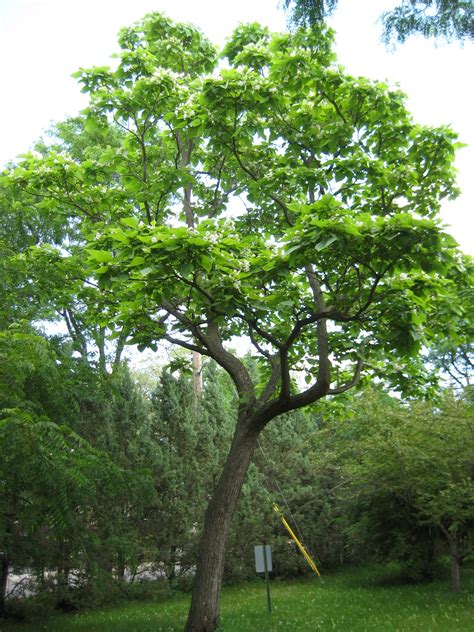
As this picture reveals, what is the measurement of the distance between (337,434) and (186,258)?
468 inches

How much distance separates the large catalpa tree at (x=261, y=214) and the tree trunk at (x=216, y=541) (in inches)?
0.8

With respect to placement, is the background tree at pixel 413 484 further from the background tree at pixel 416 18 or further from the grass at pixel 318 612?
the background tree at pixel 416 18

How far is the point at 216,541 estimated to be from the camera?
7.44 meters

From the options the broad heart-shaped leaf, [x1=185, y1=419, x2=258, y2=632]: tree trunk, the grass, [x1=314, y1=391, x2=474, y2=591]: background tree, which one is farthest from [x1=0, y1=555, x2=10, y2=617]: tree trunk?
the broad heart-shaped leaf

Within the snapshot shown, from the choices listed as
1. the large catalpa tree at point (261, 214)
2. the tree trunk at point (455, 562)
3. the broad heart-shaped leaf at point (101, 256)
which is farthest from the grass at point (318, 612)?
the broad heart-shaped leaf at point (101, 256)

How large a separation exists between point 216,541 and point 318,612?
11.8 ft

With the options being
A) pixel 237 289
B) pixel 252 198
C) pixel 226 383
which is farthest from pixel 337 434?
pixel 237 289

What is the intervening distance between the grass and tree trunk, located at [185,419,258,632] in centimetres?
47

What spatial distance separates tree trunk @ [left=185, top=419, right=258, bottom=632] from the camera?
23.6ft

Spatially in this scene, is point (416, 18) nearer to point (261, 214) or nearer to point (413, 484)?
point (261, 214)

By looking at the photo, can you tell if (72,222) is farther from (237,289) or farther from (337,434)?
(237,289)

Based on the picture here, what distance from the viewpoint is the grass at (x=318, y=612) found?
8414mm

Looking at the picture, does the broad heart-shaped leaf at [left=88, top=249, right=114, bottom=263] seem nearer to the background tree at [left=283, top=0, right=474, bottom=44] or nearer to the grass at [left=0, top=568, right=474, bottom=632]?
the background tree at [left=283, top=0, right=474, bottom=44]

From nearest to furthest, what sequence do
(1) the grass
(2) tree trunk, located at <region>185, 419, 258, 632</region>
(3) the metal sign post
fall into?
(2) tree trunk, located at <region>185, 419, 258, 632</region> < (1) the grass < (3) the metal sign post
